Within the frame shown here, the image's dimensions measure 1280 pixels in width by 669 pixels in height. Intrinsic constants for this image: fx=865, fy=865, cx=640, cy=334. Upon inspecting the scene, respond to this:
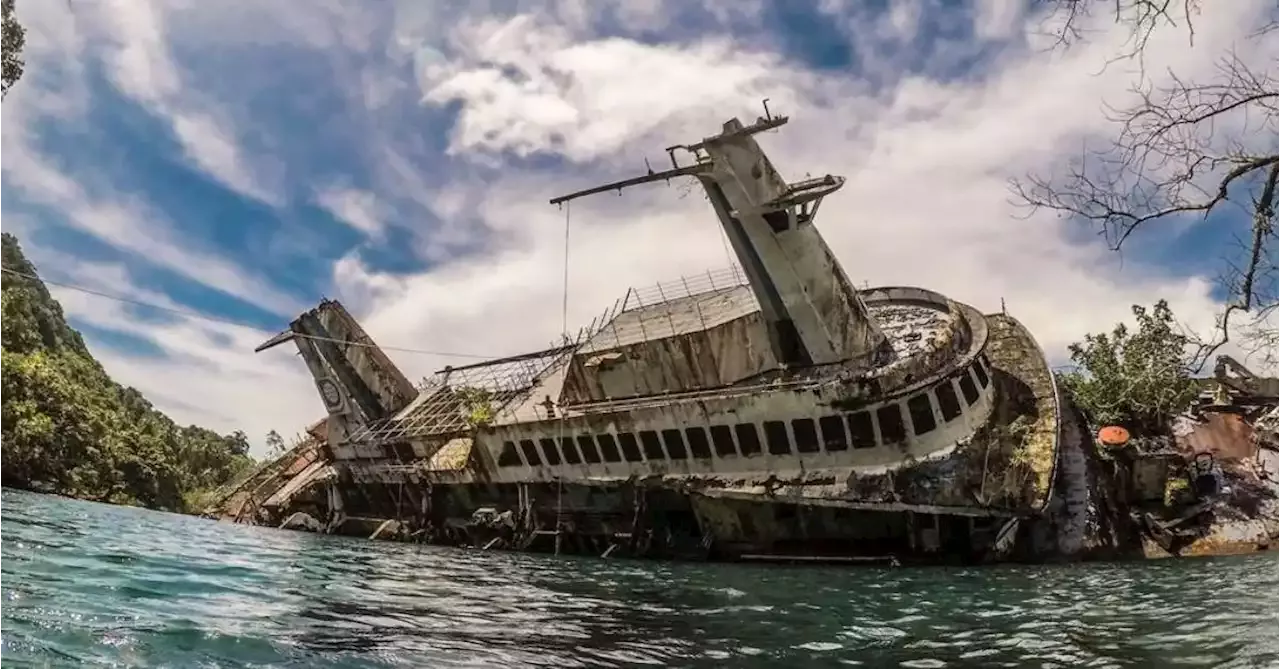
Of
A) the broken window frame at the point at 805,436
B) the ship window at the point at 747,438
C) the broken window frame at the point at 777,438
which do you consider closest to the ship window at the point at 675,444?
the ship window at the point at 747,438

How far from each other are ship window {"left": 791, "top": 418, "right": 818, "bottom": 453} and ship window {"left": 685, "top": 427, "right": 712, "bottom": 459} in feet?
8.64

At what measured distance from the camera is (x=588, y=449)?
2669cm

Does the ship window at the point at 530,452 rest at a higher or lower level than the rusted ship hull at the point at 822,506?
higher

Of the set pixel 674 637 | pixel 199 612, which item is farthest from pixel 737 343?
pixel 199 612

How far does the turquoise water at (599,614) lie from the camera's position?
8.62 meters

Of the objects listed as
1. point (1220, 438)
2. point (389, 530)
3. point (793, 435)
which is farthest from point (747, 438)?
point (389, 530)

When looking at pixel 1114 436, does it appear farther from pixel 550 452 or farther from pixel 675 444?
pixel 550 452

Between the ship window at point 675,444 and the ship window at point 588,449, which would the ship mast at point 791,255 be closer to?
the ship window at point 675,444

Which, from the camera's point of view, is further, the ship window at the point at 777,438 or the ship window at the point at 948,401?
the ship window at the point at 777,438

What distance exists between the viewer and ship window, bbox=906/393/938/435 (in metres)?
20.8

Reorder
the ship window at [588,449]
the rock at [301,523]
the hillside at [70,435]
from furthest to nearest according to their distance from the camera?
the hillside at [70,435]
the rock at [301,523]
the ship window at [588,449]

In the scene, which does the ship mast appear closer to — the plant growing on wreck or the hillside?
Answer: the plant growing on wreck

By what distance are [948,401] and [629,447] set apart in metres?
9.08

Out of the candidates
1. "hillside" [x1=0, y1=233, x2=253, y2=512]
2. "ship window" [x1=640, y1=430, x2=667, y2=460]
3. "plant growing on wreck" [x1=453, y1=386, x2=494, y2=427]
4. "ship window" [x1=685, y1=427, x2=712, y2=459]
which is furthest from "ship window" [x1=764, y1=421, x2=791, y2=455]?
"hillside" [x1=0, y1=233, x2=253, y2=512]
